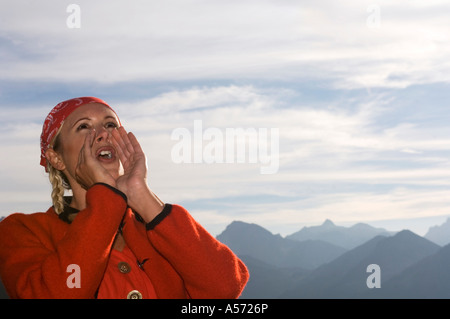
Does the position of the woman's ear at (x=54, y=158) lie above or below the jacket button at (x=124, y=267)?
above

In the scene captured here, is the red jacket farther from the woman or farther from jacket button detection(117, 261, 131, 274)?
jacket button detection(117, 261, 131, 274)

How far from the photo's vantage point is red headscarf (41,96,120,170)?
499 cm

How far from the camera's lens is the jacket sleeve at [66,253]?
13.0ft

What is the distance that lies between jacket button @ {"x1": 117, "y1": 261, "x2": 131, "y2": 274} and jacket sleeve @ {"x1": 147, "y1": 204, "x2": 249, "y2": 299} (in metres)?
0.35

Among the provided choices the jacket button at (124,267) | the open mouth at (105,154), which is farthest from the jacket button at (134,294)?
the open mouth at (105,154)

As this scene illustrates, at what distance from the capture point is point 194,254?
4.47m

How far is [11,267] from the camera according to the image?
A: 4238mm

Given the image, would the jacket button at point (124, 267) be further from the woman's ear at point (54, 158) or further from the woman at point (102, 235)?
the woman's ear at point (54, 158)

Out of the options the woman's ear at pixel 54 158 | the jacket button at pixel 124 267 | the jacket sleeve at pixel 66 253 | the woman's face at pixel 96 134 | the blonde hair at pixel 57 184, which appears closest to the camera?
the jacket sleeve at pixel 66 253

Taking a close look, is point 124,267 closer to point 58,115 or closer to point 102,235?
point 102,235

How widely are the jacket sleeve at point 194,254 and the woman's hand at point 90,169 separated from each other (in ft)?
1.87

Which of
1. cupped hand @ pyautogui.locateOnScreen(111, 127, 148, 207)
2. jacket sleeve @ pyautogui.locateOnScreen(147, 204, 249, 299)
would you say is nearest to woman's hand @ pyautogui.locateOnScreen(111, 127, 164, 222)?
cupped hand @ pyautogui.locateOnScreen(111, 127, 148, 207)

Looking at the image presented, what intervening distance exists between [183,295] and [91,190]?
1.36 m
